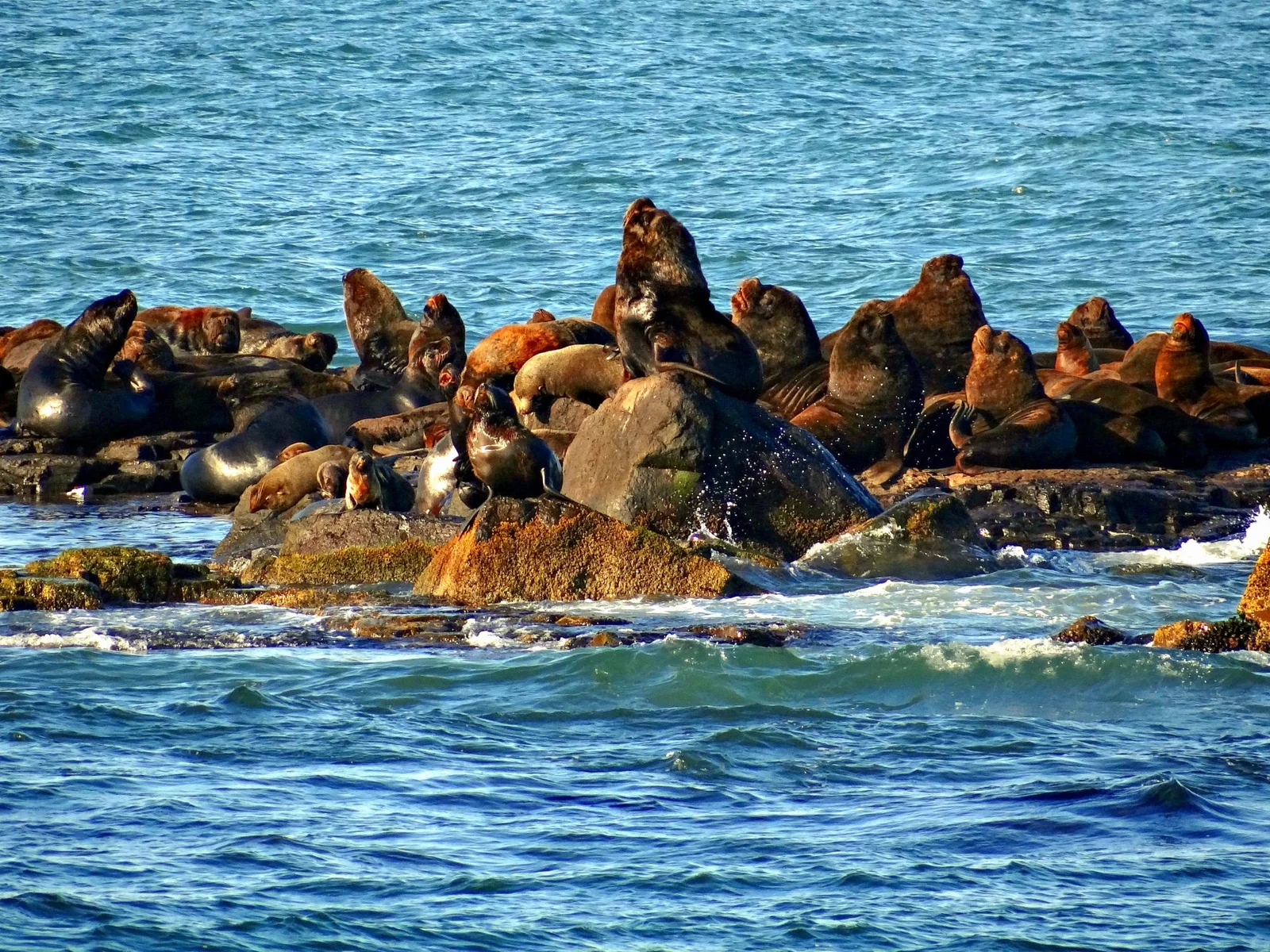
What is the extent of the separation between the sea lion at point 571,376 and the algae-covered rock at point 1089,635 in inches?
241

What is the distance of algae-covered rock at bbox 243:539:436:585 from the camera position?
1151 centimetres

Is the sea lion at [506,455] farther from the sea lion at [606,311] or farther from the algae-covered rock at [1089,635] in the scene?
the sea lion at [606,311]

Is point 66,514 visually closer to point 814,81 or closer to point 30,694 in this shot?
point 30,694

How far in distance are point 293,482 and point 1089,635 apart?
6530mm

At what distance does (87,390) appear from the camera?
18.0 m

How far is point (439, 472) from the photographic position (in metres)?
13.2

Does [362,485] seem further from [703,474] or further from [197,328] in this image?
[197,328]

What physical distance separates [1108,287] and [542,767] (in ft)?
91.3

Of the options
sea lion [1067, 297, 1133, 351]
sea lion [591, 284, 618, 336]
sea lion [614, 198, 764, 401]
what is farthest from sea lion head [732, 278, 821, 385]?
sea lion [1067, 297, 1133, 351]

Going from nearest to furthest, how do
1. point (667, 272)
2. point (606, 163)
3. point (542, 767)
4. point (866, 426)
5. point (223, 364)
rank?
point (542, 767)
point (667, 272)
point (866, 426)
point (223, 364)
point (606, 163)

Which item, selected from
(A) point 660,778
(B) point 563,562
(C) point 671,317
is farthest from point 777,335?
(A) point 660,778

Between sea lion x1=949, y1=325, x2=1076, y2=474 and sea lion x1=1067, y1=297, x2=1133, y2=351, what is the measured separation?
4.55m

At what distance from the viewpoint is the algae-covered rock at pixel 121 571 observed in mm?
11203

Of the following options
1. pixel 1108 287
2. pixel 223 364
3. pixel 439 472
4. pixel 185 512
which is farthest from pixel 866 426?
pixel 1108 287
